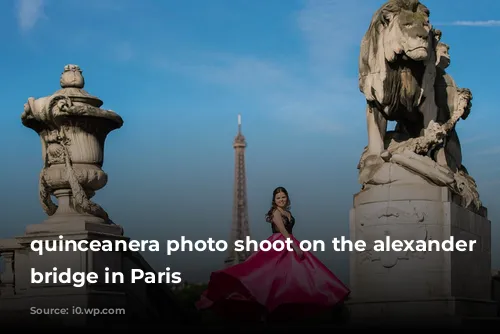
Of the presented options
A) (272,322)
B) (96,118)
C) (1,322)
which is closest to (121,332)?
(272,322)

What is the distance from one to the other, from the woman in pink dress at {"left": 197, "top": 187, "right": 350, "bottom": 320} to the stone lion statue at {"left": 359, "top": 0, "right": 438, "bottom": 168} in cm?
187

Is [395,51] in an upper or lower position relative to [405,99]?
upper

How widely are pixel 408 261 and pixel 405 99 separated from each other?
8.82 feet

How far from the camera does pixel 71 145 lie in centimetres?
2255

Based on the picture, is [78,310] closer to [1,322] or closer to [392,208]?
[1,322]

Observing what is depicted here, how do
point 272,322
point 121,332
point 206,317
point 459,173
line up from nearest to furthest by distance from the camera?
point 121,332 < point 272,322 < point 459,173 < point 206,317

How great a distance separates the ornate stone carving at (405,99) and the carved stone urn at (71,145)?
5.26m

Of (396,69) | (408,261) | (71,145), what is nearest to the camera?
(408,261)

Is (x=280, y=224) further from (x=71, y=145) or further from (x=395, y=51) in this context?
(x=71, y=145)

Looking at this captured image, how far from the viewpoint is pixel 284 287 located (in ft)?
60.3

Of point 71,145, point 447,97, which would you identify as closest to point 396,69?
point 447,97

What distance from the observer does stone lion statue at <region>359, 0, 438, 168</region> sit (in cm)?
1917

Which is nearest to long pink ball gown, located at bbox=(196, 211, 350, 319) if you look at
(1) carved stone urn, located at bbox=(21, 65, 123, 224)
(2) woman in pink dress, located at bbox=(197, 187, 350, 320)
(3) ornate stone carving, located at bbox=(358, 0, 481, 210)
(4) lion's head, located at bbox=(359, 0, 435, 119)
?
(2) woman in pink dress, located at bbox=(197, 187, 350, 320)

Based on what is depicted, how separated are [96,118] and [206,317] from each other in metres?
4.08
